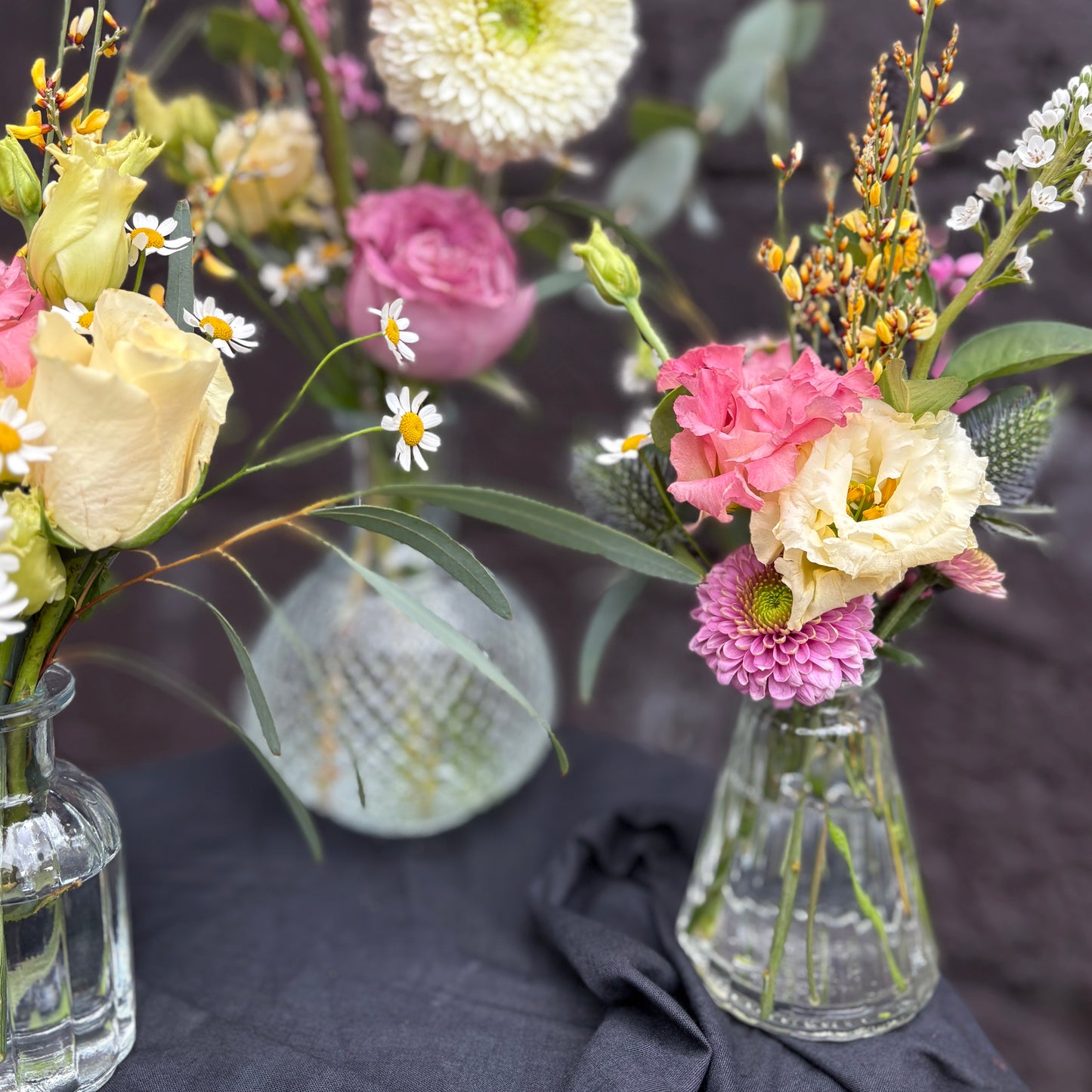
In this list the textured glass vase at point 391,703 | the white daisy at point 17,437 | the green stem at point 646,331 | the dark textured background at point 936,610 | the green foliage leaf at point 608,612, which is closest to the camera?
the white daisy at point 17,437

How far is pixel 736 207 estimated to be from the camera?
0.98 meters

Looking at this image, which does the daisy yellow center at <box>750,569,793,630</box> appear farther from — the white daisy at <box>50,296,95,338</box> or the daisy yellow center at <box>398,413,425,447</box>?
the white daisy at <box>50,296,95,338</box>

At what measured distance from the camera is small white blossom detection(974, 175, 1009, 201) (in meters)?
0.45

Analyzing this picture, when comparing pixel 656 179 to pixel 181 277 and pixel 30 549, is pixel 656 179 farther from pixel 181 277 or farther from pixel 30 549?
pixel 30 549

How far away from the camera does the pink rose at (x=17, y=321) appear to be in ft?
1.29

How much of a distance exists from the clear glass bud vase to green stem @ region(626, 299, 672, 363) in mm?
199

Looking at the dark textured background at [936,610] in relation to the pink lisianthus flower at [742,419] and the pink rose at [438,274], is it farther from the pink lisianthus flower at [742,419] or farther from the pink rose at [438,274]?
the pink lisianthus flower at [742,419]

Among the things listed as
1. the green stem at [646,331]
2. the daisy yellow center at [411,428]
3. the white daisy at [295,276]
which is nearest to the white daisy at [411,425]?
the daisy yellow center at [411,428]

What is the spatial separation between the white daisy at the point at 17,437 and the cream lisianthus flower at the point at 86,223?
0.08 metres

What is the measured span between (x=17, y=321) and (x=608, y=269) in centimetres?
25

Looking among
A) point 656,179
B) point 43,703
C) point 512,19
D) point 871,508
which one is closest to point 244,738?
point 43,703

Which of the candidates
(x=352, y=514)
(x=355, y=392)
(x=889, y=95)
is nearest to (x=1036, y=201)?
(x=889, y=95)

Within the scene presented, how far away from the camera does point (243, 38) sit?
68 centimetres

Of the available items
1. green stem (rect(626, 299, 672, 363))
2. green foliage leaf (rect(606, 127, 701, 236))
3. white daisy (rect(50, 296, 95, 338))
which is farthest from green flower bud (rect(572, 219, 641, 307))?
green foliage leaf (rect(606, 127, 701, 236))
